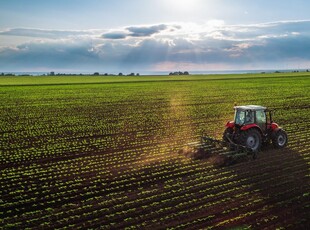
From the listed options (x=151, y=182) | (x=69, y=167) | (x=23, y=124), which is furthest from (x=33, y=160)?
(x=23, y=124)

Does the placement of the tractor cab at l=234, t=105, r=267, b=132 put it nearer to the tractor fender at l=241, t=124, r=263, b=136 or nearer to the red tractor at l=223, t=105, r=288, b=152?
the red tractor at l=223, t=105, r=288, b=152

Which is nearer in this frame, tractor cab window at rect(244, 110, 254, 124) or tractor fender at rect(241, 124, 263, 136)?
tractor fender at rect(241, 124, 263, 136)

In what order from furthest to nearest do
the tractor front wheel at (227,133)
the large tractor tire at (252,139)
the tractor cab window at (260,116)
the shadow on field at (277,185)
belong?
1. the tractor front wheel at (227,133)
2. the tractor cab window at (260,116)
3. the large tractor tire at (252,139)
4. the shadow on field at (277,185)

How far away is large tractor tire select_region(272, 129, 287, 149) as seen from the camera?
54.4 ft

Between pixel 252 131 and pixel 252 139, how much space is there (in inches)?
13.8

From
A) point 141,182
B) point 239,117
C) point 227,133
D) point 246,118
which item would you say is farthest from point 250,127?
point 141,182

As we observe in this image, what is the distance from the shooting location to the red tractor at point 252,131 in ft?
51.7

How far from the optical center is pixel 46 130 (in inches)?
898

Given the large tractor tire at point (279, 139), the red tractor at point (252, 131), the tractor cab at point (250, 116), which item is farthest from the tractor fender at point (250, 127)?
the large tractor tire at point (279, 139)

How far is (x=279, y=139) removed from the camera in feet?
55.1

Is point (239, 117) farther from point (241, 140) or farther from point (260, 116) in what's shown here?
point (241, 140)

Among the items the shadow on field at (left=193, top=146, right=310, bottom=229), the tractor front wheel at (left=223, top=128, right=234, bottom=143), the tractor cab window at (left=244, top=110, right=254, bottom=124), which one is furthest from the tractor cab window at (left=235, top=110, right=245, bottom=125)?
the shadow on field at (left=193, top=146, right=310, bottom=229)

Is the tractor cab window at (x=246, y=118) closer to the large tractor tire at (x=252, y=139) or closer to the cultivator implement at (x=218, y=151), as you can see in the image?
the large tractor tire at (x=252, y=139)

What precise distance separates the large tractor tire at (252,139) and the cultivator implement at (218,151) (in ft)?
1.28
